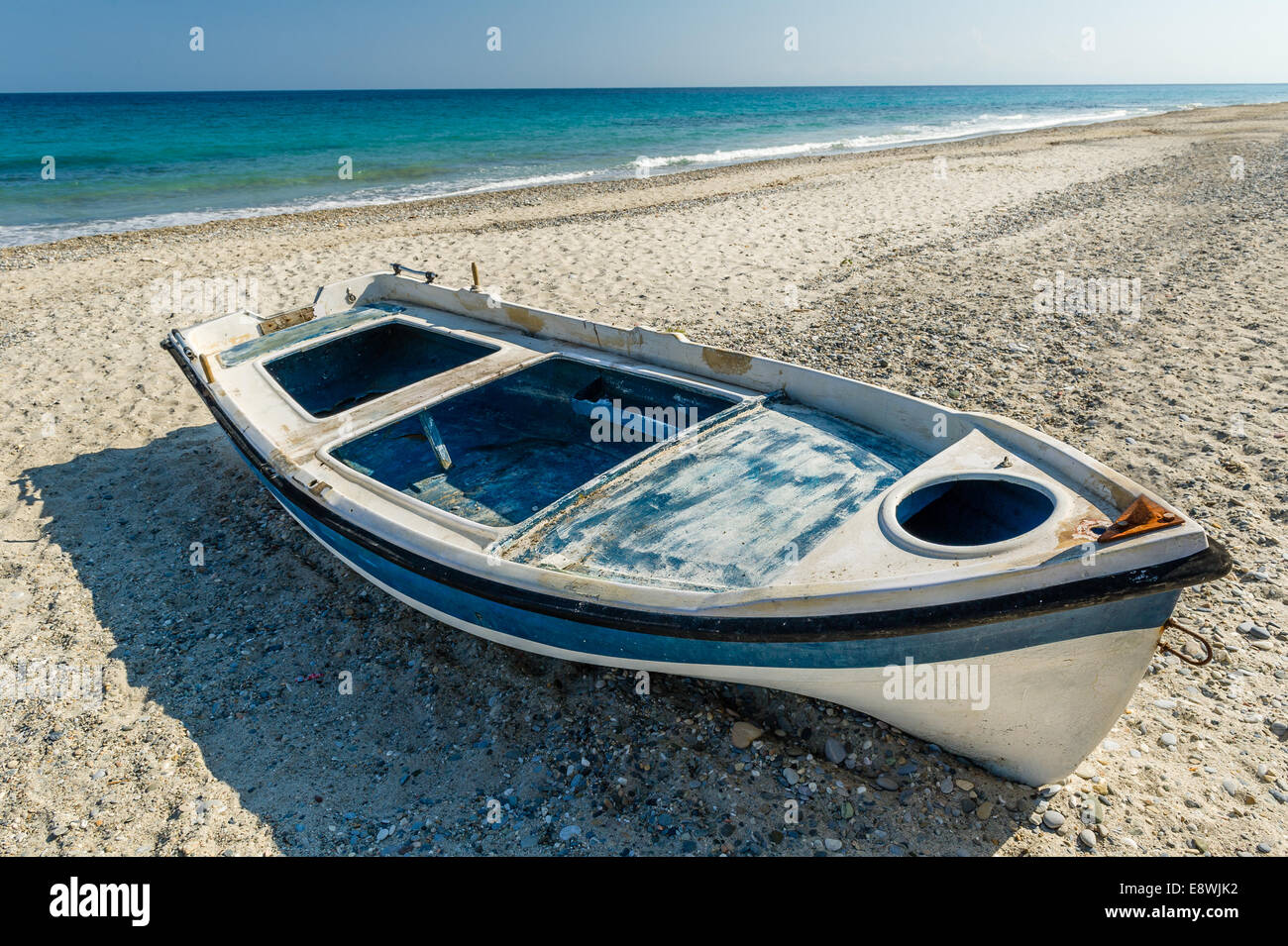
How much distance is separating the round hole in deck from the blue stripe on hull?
75 cm

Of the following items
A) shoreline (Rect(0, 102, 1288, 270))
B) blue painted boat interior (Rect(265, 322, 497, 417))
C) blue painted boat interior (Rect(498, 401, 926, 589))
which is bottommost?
blue painted boat interior (Rect(498, 401, 926, 589))

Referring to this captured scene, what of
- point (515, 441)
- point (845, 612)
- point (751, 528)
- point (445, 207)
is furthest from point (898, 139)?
point (845, 612)

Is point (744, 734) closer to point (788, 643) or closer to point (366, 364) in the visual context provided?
point (788, 643)

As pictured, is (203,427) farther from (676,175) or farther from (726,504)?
(676,175)

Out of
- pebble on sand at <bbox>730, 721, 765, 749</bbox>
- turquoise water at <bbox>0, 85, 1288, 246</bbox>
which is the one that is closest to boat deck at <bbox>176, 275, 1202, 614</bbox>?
pebble on sand at <bbox>730, 721, 765, 749</bbox>

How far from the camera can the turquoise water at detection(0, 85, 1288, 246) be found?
21.8 meters

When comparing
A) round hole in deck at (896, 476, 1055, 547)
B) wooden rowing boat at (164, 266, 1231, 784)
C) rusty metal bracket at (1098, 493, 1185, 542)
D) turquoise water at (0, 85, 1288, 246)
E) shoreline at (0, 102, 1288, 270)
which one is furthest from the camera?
turquoise water at (0, 85, 1288, 246)

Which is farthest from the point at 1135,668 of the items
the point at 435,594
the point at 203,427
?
Result: the point at 203,427

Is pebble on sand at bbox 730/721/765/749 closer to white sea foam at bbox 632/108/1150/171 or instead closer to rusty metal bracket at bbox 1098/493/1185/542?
rusty metal bracket at bbox 1098/493/1185/542

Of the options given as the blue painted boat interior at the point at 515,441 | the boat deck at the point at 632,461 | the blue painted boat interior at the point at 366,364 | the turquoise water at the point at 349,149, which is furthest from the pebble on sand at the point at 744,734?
the turquoise water at the point at 349,149

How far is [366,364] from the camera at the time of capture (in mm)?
7387

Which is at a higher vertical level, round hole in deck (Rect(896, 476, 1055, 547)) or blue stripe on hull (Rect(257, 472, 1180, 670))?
round hole in deck (Rect(896, 476, 1055, 547))

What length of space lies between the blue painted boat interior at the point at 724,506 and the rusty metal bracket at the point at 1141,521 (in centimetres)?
129
